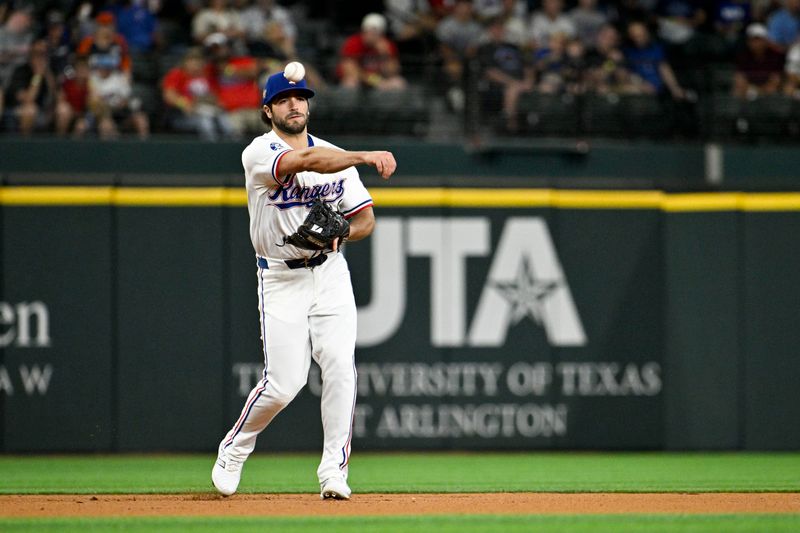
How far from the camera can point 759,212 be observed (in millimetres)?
10156

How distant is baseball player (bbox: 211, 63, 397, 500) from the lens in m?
6.04

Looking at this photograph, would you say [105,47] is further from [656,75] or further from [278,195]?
[278,195]

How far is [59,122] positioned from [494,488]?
220 inches

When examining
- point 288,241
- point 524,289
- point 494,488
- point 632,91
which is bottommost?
point 494,488

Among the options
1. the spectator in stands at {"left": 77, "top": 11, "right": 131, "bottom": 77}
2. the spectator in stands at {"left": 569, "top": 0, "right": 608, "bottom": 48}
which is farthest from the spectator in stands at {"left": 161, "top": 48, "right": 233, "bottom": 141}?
the spectator in stands at {"left": 569, "top": 0, "right": 608, "bottom": 48}

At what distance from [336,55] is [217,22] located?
1171 mm

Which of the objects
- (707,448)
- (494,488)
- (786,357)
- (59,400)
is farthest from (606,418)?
(59,400)

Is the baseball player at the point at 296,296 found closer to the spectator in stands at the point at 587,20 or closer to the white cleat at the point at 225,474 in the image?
the white cleat at the point at 225,474

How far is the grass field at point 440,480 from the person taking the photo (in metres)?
5.20

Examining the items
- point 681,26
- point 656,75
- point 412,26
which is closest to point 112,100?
point 412,26

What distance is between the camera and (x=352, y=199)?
6.30 metres

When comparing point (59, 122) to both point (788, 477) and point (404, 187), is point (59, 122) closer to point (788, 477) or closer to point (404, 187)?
point (404, 187)

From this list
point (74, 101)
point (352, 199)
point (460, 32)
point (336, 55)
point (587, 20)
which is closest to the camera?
point (352, 199)

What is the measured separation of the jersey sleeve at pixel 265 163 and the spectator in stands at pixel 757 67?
6.60 meters
